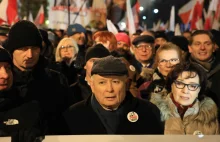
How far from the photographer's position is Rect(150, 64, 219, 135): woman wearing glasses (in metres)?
3.17

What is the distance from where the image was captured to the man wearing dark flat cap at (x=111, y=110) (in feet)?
9.11

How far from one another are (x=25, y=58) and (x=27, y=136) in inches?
45.7

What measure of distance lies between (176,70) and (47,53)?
2.13 m

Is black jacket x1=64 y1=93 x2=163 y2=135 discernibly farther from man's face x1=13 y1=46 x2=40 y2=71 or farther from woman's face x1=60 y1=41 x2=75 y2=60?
woman's face x1=60 y1=41 x2=75 y2=60

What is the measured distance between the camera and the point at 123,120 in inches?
117

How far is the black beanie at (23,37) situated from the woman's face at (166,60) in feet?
3.97

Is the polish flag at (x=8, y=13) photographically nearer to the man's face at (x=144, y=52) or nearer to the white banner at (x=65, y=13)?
the man's face at (x=144, y=52)

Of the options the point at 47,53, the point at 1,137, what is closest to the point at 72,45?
the point at 47,53

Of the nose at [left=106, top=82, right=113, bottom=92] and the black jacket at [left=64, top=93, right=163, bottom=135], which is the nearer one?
the nose at [left=106, top=82, right=113, bottom=92]

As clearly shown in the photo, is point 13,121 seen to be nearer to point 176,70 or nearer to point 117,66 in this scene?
point 117,66

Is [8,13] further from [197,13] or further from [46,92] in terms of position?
[197,13]

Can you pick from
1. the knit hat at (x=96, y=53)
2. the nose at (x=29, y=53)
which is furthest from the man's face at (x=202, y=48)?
the nose at (x=29, y=53)

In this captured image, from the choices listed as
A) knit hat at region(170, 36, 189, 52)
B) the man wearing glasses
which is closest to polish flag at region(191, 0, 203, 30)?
knit hat at region(170, 36, 189, 52)

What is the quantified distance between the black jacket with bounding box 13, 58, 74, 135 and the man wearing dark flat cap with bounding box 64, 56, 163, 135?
11cm
